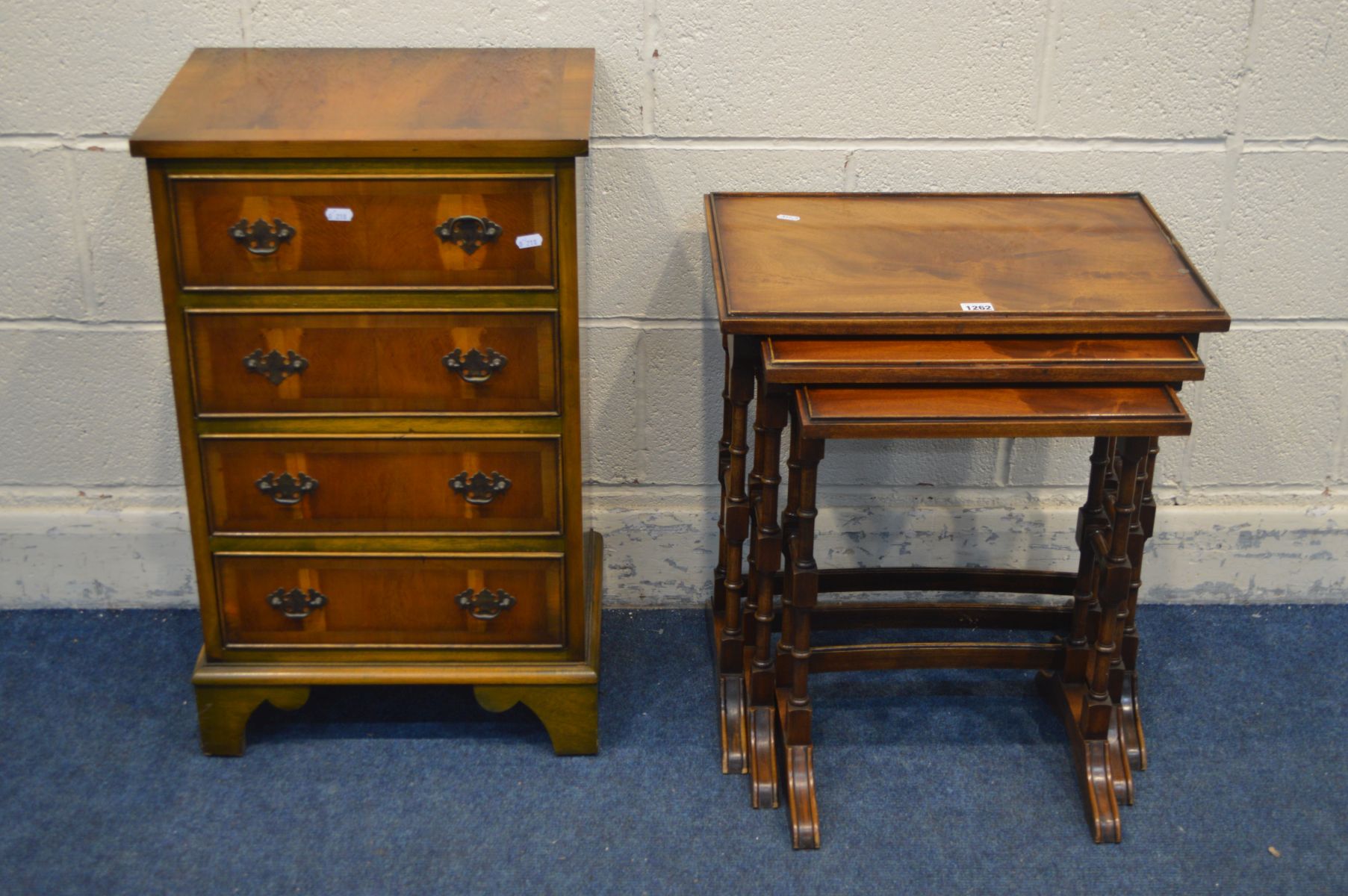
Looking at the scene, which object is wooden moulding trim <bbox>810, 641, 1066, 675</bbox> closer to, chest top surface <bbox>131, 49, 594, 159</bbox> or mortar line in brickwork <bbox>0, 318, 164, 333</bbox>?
chest top surface <bbox>131, 49, 594, 159</bbox>

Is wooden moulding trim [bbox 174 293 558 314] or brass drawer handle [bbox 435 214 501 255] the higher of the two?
brass drawer handle [bbox 435 214 501 255]

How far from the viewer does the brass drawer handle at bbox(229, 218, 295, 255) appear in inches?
84.4

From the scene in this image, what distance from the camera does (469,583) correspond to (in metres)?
2.47

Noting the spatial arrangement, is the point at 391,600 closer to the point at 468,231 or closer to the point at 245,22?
the point at 468,231

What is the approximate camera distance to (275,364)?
226cm

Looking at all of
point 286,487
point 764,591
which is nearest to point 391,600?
point 286,487

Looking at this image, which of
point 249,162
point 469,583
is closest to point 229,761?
point 469,583

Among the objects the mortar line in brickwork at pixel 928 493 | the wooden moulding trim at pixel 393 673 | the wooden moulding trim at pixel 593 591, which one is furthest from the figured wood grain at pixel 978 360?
the mortar line in brickwork at pixel 928 493

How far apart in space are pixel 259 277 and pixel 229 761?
982 millimetres

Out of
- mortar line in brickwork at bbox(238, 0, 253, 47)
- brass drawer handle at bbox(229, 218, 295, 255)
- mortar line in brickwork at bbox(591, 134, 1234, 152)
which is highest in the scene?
mortar line in brickwork at bbox(238, 0, 253, 47)

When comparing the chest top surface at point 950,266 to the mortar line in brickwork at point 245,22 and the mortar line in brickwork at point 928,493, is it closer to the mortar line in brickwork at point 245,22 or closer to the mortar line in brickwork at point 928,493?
the mortar line in brickwork at point 928,493

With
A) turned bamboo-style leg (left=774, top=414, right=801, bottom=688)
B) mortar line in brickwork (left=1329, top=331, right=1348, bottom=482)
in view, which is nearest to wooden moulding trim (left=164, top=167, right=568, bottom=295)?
turned bamboo-style leg (left=774, top=414, right=801, bottom=688)

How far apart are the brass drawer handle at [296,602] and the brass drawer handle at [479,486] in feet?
1.13

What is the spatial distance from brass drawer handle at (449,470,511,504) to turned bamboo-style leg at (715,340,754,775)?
1.35 ft
